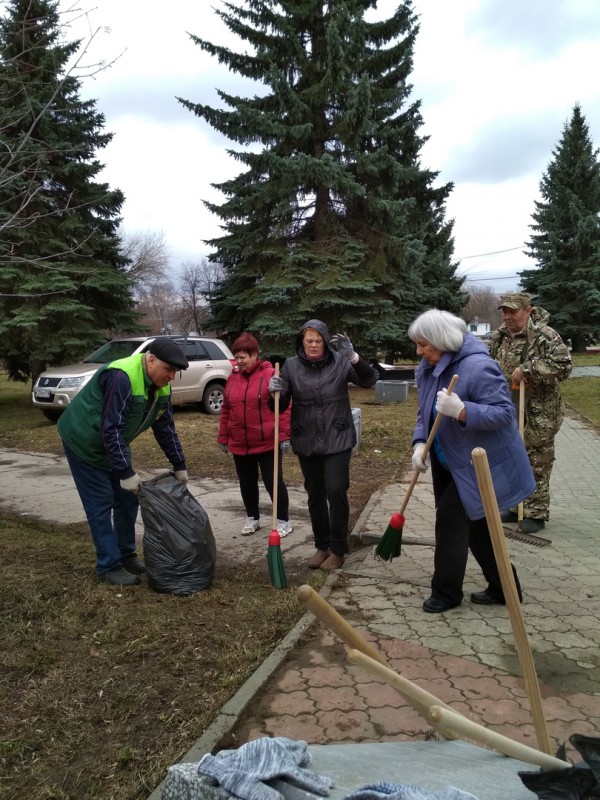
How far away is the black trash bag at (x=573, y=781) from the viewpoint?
1072 mm

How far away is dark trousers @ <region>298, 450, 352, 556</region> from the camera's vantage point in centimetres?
439

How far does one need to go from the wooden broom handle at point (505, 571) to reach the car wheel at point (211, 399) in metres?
12.2

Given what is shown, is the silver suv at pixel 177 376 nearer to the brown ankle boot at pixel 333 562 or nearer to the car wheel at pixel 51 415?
the car wheel at pixel 51 415

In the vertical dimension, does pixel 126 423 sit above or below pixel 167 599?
above

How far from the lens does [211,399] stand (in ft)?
44.1

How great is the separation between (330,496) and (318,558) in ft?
1.67

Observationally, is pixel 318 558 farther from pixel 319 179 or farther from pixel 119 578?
pixel 319 179

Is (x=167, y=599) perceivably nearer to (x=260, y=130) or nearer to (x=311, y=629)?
(x=311, y=629)

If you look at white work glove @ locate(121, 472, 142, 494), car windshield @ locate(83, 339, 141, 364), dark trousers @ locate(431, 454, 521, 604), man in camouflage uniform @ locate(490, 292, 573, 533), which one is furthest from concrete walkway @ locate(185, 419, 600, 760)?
car windshield @ locate(83, 339, 141, 364)

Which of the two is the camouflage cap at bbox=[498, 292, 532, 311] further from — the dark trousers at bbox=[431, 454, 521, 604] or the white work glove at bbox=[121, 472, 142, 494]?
the white work glove at bbox=[121, 472, 142, 494]

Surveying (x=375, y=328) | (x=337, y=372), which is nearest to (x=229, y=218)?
(x=375, y=328)

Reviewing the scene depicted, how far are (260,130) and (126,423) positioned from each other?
44.1 feet

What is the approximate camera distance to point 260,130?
51.1 feet

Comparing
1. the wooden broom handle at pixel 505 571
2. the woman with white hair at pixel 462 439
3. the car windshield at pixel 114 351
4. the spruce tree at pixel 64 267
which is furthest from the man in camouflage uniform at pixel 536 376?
the spruce tree at pixel 64 267
